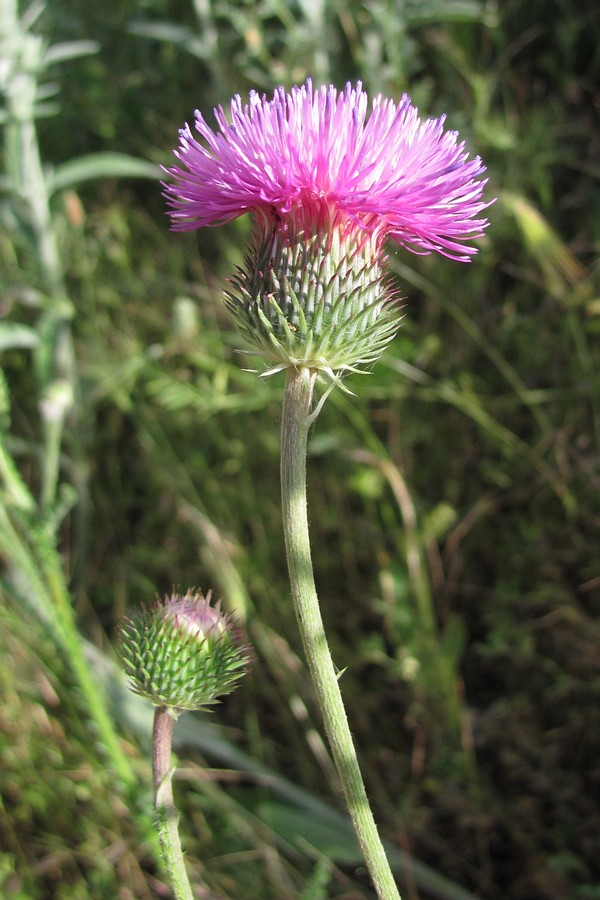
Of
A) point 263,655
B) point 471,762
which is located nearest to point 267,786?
point 263,655

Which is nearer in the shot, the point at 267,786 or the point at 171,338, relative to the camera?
the point at 267,786

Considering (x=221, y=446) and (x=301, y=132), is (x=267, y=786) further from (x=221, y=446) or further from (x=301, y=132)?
(x=301, y=132)

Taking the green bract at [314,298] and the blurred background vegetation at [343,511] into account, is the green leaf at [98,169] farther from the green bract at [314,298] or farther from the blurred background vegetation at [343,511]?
the green bract at [314,298]

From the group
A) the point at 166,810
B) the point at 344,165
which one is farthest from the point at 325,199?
the point at 166,810

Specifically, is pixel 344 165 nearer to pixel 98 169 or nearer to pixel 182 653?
pixel 182 653

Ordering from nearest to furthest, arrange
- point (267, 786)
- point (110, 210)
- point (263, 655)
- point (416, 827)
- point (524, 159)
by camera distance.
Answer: point (416, 827) < point (267, 786) < point (263, 655) < point (524, 159) < point (110, 210)

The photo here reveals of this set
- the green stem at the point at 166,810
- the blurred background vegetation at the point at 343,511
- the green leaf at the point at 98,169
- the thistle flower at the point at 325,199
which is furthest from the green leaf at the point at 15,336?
the green stem at the point at 166,810
